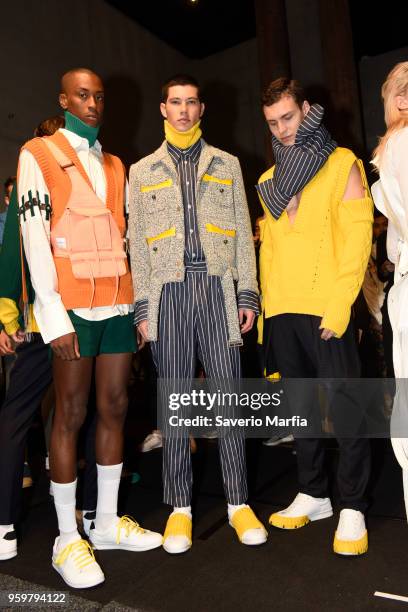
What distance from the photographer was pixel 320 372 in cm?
224

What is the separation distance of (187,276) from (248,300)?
0.29 metres

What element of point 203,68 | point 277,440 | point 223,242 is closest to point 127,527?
point 223,242

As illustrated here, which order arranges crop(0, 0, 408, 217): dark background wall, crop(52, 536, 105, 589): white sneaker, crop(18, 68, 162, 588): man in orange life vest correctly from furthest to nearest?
crop(0, 0, 408, 217): dark background wall < crop(18, 68, 162, 588): man in orange life vest < crop(52, 536, 105, 589): white sneaker

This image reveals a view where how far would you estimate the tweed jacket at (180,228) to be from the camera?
7.45ft

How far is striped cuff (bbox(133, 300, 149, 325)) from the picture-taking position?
2.27m

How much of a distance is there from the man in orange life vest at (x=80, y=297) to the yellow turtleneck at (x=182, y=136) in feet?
1.00

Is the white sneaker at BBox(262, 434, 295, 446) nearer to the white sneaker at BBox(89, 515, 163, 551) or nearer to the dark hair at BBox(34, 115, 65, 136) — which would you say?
the white sneaker at BBox(89, 515, 163, 551)

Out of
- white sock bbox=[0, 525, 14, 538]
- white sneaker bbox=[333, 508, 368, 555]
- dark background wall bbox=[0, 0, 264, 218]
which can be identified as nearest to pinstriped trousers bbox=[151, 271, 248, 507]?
white sneaker bbox=[333, 508, 368, 555]

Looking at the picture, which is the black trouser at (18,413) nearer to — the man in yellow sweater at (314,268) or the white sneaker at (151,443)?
the man in yellow sweater at (314,268)

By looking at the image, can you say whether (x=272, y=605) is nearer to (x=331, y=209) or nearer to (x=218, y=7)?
(x=331, y=209)

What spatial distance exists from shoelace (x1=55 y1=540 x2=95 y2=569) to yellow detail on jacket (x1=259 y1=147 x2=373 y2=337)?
1189mm

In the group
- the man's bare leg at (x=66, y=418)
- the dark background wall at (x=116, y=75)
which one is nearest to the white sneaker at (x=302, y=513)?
the man's bare leg at (x=66, y=418)

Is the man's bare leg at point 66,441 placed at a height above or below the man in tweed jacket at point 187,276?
below

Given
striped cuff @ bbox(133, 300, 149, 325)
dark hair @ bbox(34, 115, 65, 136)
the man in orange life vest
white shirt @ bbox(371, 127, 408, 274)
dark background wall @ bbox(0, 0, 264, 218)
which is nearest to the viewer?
white shirt @ bbox(371, 127, 408, 274)
